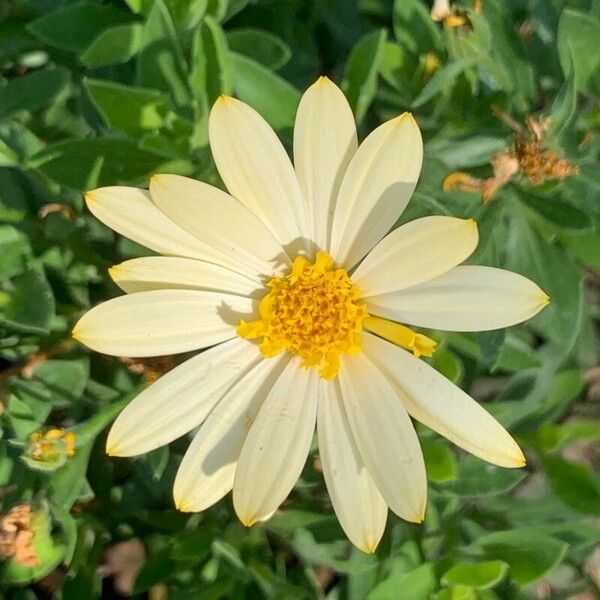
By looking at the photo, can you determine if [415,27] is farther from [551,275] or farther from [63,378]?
[63,378]

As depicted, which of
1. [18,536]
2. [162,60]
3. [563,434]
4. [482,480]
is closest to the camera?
[18,536]

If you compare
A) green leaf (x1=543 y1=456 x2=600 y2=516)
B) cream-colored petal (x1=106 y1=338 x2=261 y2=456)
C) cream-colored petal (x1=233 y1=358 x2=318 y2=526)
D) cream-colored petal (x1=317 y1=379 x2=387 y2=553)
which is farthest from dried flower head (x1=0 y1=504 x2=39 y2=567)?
green leaf (x1=543 y1=456 x2=600 y2=516)

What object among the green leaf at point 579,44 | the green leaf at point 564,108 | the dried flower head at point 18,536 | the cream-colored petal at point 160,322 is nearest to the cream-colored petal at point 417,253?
the cream-colored petal at point 160,322

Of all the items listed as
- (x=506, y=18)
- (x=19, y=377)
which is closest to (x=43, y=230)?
(x=19, y=377)

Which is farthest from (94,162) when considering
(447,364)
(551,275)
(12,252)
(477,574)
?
(477,574)

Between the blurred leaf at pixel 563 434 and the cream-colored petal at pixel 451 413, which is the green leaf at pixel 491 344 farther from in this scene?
the blurred leaf at pixel 563 434

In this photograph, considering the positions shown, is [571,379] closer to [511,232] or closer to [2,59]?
[511,232]
